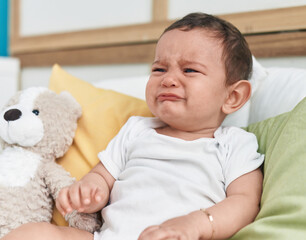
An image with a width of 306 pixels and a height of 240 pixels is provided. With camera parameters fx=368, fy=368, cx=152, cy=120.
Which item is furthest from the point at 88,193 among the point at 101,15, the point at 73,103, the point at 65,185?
the point at 101,15

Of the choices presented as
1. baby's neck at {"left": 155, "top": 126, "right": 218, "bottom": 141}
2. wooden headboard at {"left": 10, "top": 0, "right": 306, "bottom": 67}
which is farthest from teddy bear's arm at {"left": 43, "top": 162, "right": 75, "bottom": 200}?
wooden headboard at {"left": 10, "top": 0, "right": 306, "bottom": 67}

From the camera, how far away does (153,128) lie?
103 centimetres

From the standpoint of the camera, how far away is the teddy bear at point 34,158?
0.91m

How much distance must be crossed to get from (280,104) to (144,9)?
984mm

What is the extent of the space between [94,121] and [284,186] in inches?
23.8

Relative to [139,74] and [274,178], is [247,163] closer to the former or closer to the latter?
[274,178]

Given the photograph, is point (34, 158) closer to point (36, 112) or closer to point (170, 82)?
point (36, 112)

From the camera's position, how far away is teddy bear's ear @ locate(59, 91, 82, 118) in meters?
1.09

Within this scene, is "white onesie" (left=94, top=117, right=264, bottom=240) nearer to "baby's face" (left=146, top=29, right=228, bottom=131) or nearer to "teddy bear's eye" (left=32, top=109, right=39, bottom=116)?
"baby's face" (left=146, top=29, right=228, bottom=131)

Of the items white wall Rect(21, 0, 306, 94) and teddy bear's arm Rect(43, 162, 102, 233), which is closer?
teddy bear's arm Rect(43, 162, 102, 233)

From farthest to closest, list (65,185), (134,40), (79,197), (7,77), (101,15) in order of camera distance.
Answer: (7,77), (101,15), (134,40), (65,185), (79,197)

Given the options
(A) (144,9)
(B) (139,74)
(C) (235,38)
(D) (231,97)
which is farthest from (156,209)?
(A) (144,9)

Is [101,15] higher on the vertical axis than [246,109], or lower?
higher

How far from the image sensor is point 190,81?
2.98 ft
